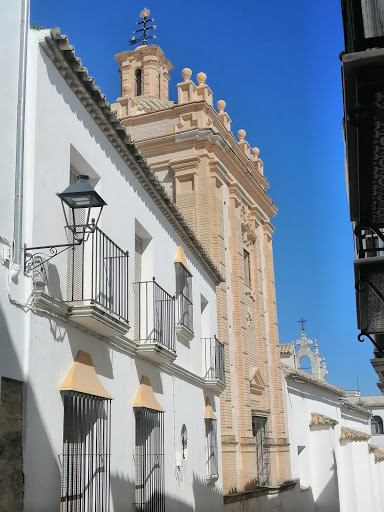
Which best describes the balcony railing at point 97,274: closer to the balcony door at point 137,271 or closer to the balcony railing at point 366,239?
the balcony door at point 137,271

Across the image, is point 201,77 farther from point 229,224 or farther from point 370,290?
point 370,290

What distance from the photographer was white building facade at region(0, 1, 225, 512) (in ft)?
18.2

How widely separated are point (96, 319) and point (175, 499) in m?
4.11

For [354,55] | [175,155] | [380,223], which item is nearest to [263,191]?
[175,155]

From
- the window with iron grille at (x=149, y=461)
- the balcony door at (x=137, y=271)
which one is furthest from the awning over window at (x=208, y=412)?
the balcony door at (x=137, y=271)

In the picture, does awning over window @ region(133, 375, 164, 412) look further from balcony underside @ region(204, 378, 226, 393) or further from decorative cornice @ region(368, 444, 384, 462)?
decorative cornice @ region(368, 444, 384, 462)

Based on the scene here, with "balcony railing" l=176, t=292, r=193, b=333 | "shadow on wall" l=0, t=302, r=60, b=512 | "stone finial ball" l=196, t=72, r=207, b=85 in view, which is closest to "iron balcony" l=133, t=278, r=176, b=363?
"balcony railing" l=176, t=292, r=193, b=333

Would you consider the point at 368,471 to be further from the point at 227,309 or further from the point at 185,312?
the point at 185,312

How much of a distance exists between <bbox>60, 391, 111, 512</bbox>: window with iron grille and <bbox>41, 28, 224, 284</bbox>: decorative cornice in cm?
313

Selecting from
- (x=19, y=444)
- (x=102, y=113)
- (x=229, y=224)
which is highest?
(x=229, y=224)

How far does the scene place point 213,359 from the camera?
12852mm

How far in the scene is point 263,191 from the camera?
19828 millimetres

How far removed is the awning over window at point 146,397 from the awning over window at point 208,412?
3.36 metres

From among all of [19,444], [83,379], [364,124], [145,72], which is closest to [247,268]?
[145,72]
